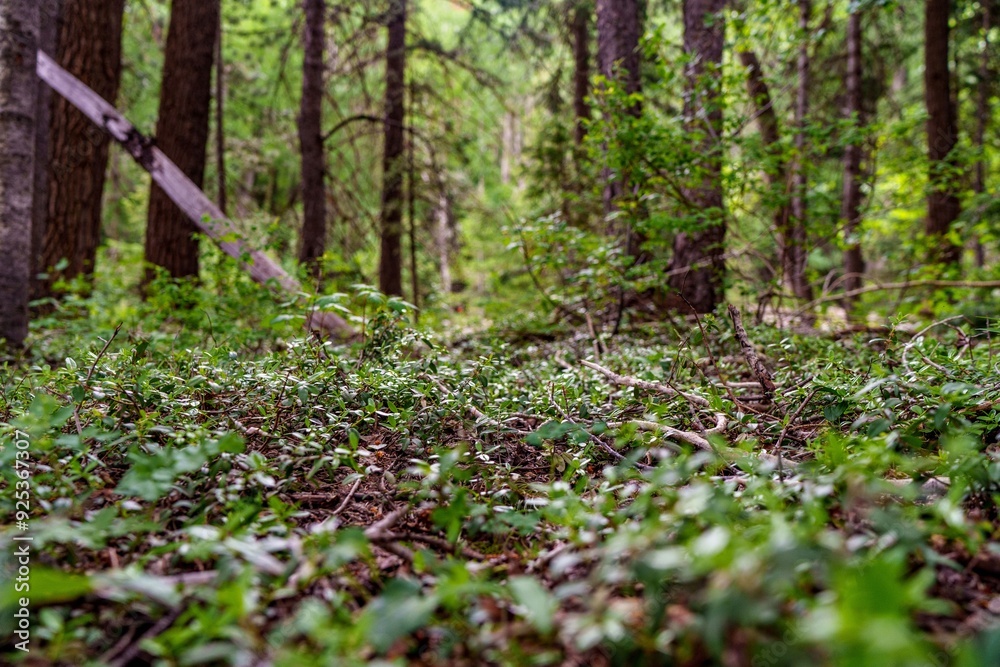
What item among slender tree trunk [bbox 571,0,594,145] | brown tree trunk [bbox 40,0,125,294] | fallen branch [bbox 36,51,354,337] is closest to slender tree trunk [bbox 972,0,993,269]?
slender tree trunk [bbox 571,0,594,145]

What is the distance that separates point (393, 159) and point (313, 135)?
2.32 m

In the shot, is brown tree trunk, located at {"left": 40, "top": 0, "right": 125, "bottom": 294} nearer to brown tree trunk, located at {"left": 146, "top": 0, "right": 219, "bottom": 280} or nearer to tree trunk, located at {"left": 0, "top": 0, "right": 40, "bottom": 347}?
brown tree trunk, located at {"left": 146, "top": 0, "right": 219, "bottom": 280}

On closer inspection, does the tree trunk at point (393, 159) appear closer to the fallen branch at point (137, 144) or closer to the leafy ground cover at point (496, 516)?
the fallen branch at point (137, 144)

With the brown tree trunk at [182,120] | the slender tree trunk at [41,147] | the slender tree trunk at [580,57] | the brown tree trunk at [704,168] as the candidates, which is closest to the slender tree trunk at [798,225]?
the brown tree trunk at [704,168]

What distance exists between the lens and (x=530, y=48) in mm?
13141

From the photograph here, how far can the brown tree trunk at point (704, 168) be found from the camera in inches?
231

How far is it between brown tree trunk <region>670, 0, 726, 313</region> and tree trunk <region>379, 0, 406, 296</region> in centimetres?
545

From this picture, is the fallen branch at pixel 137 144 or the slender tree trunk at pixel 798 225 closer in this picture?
the slender tree trunk at pixel 798 225

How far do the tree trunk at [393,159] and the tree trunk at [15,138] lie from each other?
6.10 metres

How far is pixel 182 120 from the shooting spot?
8.06 m

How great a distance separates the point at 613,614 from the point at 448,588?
279 millimetres

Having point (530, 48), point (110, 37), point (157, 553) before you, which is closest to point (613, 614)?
point (157, 553)

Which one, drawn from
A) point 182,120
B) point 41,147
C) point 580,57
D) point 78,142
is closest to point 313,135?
point 182,120

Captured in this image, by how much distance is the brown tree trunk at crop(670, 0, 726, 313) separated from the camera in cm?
586
